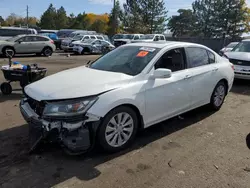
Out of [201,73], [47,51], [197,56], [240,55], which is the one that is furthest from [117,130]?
[47,51]

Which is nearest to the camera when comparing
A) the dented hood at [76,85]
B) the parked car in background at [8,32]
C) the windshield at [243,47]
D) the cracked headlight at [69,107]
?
the cracked headlight at [69,107]

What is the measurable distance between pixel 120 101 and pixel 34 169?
1.44m

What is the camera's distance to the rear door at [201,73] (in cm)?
507

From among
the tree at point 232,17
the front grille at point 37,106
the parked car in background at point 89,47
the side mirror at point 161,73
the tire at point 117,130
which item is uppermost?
the tree at point 232,17

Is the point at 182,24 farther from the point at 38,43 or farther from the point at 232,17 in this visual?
the point at 38,43

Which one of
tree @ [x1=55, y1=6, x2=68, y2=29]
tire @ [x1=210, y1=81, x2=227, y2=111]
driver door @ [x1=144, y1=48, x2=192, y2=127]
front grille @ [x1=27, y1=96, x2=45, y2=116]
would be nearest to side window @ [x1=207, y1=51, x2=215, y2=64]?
tire @ [x1=210, y1=81, x2=227, y2=111]

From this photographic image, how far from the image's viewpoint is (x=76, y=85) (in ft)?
12.6

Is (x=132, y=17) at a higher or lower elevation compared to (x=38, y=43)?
higher

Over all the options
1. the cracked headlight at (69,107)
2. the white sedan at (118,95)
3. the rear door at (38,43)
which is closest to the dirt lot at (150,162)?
the white sedan at (118,95)

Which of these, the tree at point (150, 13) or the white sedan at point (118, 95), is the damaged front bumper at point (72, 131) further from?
the tree at point (150, 13)

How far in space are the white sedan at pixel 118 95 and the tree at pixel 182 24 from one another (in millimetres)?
61103

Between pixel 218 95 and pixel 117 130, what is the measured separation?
9.74 ft

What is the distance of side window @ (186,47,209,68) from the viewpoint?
5141mm

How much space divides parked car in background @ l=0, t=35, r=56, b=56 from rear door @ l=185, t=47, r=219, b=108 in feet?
46.8
